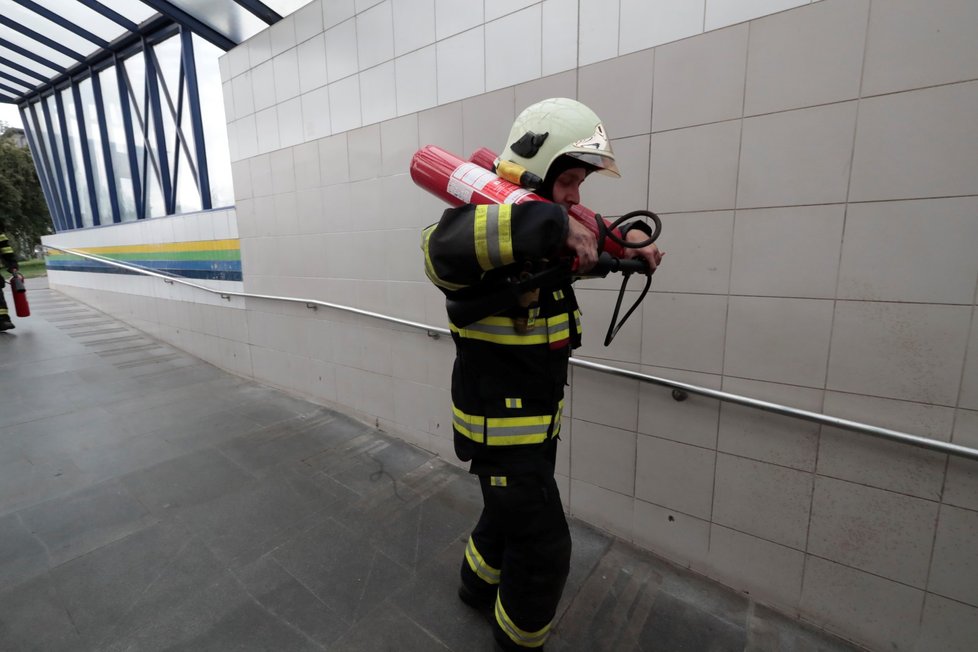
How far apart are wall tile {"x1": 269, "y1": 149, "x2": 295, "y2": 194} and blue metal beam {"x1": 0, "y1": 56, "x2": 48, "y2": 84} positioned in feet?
23.3

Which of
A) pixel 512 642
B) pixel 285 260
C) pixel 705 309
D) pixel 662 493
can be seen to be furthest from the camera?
pixel 285 260

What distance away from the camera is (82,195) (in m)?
8.33

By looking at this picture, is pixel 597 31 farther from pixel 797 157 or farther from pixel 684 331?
pixel 684 331

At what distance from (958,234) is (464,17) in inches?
93.0

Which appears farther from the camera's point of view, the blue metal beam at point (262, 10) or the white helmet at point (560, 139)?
the blue metal beam at point (262, 10)

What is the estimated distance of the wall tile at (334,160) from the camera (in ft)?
A: 10.3

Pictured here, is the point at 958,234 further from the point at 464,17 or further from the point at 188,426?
the point at 188,426

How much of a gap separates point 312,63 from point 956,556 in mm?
4378

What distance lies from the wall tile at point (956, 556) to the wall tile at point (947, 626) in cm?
3

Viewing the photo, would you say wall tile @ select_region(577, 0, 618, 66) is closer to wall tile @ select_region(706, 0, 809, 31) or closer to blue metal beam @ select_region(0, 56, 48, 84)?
wall tile @ select_region(706, 0, 809, 31)

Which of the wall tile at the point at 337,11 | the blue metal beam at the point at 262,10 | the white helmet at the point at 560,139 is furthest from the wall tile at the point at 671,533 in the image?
the blue metal beam at the point at 262,10

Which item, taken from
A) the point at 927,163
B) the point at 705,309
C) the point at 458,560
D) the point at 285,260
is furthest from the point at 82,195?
the point at 927,163

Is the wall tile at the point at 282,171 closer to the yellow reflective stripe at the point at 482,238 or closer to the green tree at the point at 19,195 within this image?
the yellow reflective stripe at the point at 482,238

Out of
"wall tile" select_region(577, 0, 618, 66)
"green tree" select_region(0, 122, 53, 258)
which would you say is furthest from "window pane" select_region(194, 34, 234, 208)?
"green tree" select_region(0, 122, 53, 258)
